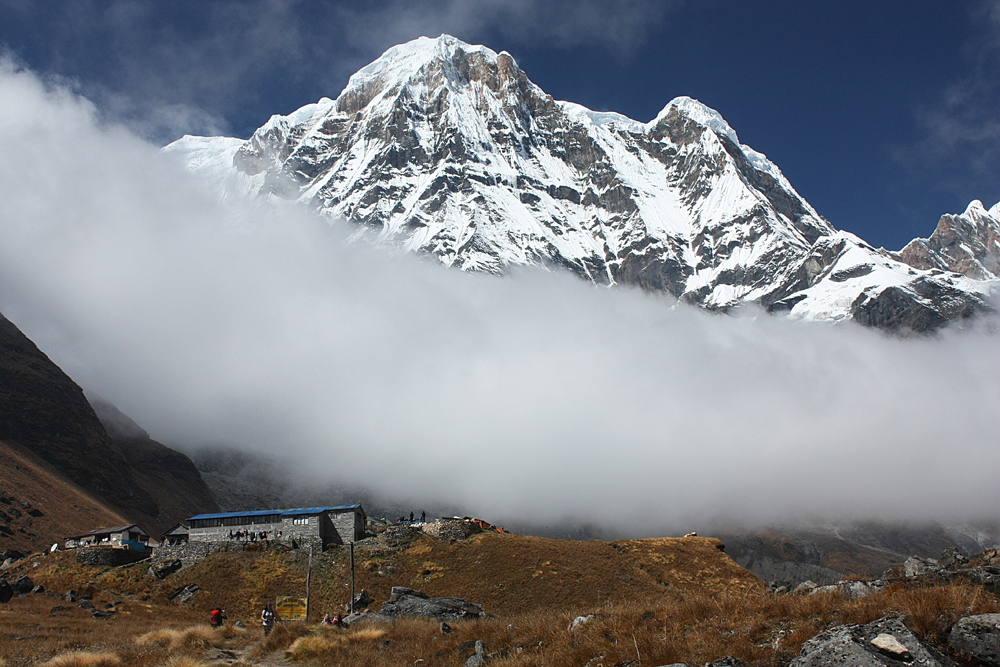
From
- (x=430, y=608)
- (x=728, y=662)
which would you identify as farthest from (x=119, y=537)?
(x=728, y=662)

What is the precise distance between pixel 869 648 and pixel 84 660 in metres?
18.4

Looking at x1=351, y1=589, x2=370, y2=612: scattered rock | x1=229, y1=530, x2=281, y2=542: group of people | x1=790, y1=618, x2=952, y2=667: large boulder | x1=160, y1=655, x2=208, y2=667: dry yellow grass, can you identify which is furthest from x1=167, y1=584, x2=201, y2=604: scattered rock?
x1=790, y1=618, x2=952, y2=667: large boulder

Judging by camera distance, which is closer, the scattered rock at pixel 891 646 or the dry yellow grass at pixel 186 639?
the scattered rock at pixel 891 646

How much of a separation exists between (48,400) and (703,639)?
502 feet

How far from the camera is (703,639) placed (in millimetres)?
11586

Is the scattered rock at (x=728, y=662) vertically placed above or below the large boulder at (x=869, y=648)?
below

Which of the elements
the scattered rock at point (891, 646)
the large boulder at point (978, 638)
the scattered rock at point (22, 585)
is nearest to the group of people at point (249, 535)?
the scattered rock at point (22, 585)

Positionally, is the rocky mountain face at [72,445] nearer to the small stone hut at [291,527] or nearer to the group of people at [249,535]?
the small stone hut at [291,527]

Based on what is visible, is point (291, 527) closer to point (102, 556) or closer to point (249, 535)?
point (249, 535)

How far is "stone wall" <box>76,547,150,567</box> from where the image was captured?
47688 mm

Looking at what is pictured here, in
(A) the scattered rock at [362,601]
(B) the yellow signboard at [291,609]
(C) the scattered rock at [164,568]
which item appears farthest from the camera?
(C) the scattered rock at [164,568]

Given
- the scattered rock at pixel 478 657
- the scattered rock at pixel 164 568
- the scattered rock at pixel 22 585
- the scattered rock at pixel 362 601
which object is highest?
the scattered rock at pixel 478 657

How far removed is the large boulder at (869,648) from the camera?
8891 mm

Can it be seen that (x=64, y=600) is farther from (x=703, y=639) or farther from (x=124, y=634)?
(x=703, y=639)
